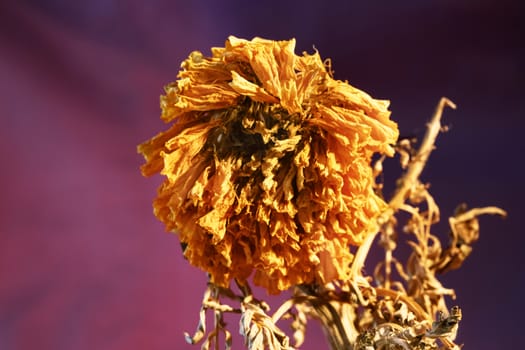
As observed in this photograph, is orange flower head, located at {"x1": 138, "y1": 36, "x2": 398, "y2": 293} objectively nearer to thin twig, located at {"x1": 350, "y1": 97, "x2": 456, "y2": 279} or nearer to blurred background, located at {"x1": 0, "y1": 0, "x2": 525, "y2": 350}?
thin twig, located at {"x1": 350, "y1": 97, "x2": 456, "y2": 279}

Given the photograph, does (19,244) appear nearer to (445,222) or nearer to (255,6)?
(255,6)

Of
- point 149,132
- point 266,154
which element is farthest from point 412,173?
point 149,132

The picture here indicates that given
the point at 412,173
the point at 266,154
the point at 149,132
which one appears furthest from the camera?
the point at 149,132

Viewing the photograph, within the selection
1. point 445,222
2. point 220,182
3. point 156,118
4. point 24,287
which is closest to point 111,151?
point 156,118

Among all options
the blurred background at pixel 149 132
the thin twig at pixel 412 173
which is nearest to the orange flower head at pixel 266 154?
the thin twig at pixel 412 173

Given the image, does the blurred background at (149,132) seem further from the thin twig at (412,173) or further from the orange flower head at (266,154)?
the orange flower head at (266,154)

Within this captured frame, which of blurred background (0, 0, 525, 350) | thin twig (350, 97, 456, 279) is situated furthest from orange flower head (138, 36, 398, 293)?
blurred background (0, 0, 525, 350)

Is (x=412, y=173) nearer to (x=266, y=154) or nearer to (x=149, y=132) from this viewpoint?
(x=266, y=154)
